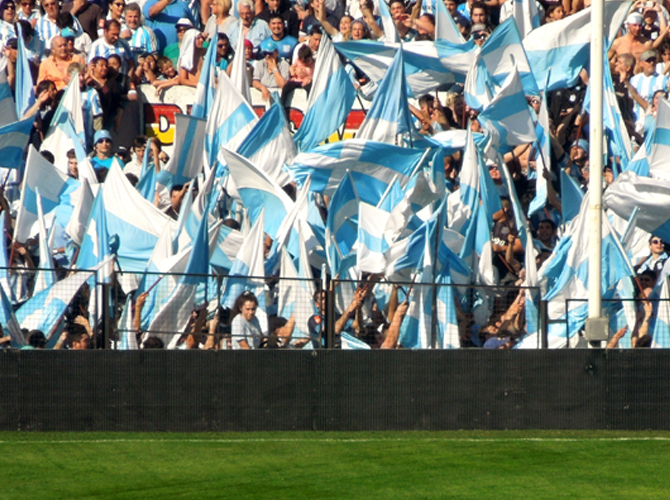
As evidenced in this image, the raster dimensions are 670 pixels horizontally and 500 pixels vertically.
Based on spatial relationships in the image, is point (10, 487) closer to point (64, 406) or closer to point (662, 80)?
point (64, 406)

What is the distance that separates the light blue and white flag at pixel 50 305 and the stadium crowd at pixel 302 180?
0.09ft

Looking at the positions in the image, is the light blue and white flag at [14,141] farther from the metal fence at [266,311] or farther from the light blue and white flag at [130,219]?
the metal fence at [266,311]

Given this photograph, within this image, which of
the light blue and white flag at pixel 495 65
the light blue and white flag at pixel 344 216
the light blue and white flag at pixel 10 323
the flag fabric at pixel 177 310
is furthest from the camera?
the light blue and white flag at pixel 495 65

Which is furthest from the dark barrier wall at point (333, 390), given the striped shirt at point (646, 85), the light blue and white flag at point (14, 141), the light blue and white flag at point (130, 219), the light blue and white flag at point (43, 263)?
the striped shirt at point (646, 85)

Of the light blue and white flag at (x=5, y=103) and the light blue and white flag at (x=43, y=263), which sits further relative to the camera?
the light blue and white flag at (x=5, y=103)

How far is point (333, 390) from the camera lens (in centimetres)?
1098

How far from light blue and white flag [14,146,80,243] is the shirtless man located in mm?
7699

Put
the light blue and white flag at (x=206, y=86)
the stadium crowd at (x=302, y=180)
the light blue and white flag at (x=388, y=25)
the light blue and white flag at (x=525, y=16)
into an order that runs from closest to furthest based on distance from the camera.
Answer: the stadium crowd at (x=302, y=180) → the light blue and white flag at (x=206, y=86) → the light blue and white flag at (x=388, y=25) → the light blue and white flag at (x=525, y=16)

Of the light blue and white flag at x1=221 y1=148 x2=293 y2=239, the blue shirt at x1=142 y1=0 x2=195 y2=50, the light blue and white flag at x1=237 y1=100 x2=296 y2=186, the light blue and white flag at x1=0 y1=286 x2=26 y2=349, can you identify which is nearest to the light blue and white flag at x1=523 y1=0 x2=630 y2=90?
the light blue and white flag at x1=237 y1=100 x2=296 y2=186

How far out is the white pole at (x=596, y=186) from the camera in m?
11.0

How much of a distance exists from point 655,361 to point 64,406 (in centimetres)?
580

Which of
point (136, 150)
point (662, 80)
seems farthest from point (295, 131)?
point (662, 80)

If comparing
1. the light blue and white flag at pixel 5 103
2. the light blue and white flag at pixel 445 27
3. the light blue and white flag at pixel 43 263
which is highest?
the light blue and white flag at pixel 445 27

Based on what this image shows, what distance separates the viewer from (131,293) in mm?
10492
